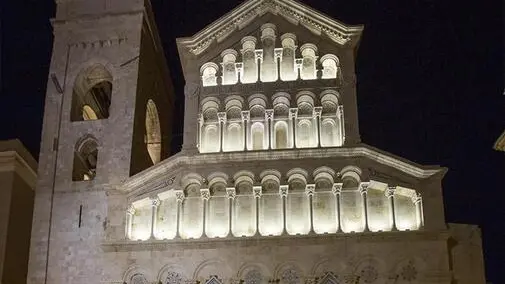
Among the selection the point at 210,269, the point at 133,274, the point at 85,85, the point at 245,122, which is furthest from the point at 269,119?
the point at 85,85

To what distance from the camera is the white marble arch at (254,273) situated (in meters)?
23.4

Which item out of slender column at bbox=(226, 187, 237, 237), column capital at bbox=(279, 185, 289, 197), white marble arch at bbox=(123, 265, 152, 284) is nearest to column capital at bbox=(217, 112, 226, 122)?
slender column at bbox=(226, 187, 237, 237)

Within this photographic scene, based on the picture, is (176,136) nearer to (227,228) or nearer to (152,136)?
(152,136)

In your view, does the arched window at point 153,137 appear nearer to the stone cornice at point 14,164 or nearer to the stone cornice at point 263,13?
the stone cornice at point 14,164

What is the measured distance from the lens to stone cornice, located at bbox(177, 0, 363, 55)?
2762cm

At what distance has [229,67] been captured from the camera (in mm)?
27562

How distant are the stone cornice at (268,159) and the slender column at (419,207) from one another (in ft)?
2.20

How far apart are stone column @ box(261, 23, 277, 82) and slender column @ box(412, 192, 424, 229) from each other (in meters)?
6.31

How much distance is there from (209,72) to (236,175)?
4383mm

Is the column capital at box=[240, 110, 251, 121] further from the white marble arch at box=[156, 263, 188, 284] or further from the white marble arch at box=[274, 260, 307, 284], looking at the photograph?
the white marble arch at box=[156, 263, 188, 284]

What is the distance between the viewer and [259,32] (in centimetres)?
2803

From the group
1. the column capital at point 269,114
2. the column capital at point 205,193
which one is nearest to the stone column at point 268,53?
the column capital at point 269,114

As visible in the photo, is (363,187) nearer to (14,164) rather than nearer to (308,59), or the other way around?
(308,59)

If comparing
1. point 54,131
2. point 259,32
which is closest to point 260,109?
point 259,32
